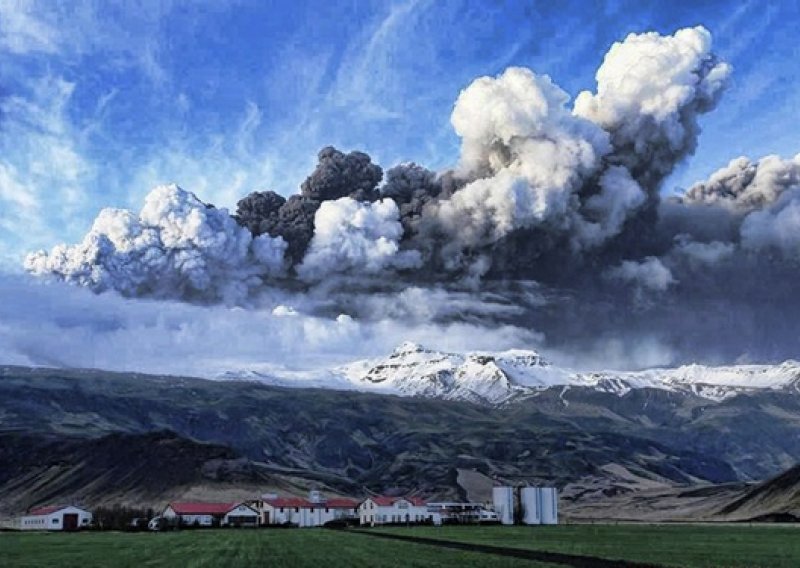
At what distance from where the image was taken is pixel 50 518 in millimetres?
162500

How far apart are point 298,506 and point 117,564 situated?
10940 cm

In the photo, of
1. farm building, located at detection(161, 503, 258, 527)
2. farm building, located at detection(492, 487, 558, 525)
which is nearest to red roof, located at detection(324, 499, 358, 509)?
farm building, located at detection(161, 503, 258, 527)

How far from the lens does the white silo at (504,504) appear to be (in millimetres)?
176250

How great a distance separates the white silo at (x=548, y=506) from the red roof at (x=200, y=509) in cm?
5702

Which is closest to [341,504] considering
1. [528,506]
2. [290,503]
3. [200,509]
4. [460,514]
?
[290,503]

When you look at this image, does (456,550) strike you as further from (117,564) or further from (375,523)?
(375,523)

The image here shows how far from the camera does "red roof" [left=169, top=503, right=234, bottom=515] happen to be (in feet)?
531

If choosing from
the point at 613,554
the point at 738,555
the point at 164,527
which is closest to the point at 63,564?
the point at 613,554

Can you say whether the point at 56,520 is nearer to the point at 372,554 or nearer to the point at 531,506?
the point at 531,506

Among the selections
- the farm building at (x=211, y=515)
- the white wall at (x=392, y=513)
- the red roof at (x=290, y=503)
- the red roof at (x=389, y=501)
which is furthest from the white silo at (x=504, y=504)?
the farm building at (x=211, y=515)

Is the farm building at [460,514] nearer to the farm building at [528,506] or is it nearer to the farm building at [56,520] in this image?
the farm building at [528,506]

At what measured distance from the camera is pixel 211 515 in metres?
163

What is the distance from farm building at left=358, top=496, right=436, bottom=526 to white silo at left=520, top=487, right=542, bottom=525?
Answer: 17.4 metres

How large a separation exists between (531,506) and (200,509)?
6094 cm
